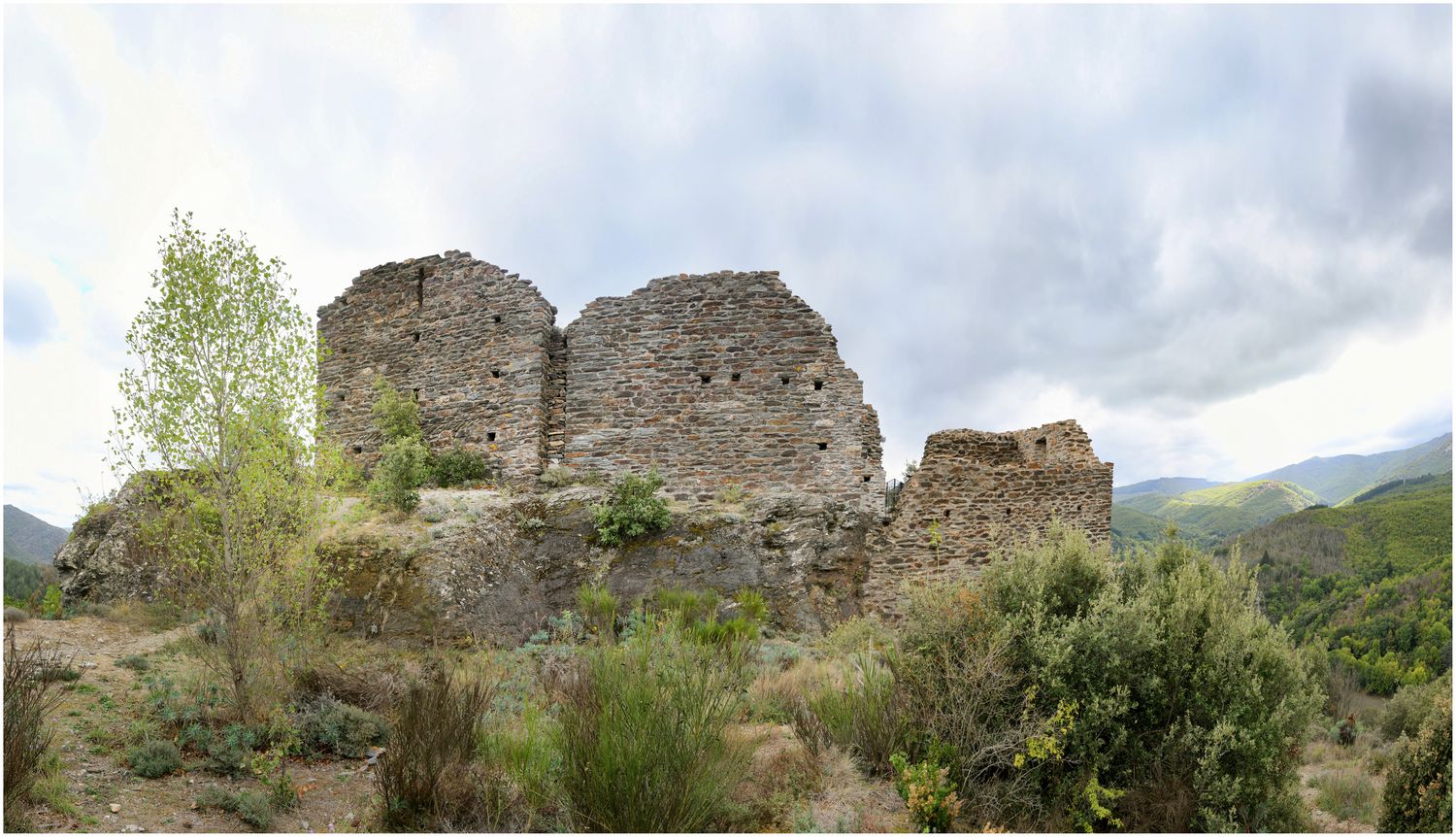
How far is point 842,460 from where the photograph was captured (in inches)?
547

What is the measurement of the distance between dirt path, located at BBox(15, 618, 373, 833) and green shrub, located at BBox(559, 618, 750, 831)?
2252mm

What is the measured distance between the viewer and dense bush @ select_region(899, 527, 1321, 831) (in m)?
5.83

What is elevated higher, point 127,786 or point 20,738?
point 20,738

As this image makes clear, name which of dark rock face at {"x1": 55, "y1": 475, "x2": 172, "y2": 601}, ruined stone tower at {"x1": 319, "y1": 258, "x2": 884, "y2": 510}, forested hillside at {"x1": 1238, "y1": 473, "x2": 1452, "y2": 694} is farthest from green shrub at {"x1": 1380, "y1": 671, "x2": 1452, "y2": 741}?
dark rock face at {"x1": 55, "y1": 475, "x2": 172, "y2": 601}

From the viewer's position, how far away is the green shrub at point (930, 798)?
5.34 metres

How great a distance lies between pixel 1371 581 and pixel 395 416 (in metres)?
38.3

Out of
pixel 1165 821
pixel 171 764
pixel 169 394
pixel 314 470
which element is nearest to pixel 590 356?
pixel 314 470

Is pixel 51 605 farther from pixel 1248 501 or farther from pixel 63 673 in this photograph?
pixel 1248 501

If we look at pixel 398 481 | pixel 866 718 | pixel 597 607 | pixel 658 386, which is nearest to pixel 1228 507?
pixel 658 386

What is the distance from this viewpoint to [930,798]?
538cm

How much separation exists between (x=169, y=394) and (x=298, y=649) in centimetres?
352

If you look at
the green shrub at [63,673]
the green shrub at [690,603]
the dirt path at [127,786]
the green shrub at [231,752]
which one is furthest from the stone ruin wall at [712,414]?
the green shrub at [231,752]

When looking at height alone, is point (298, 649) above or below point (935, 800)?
above

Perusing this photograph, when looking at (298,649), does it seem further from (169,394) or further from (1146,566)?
(1146,566)
